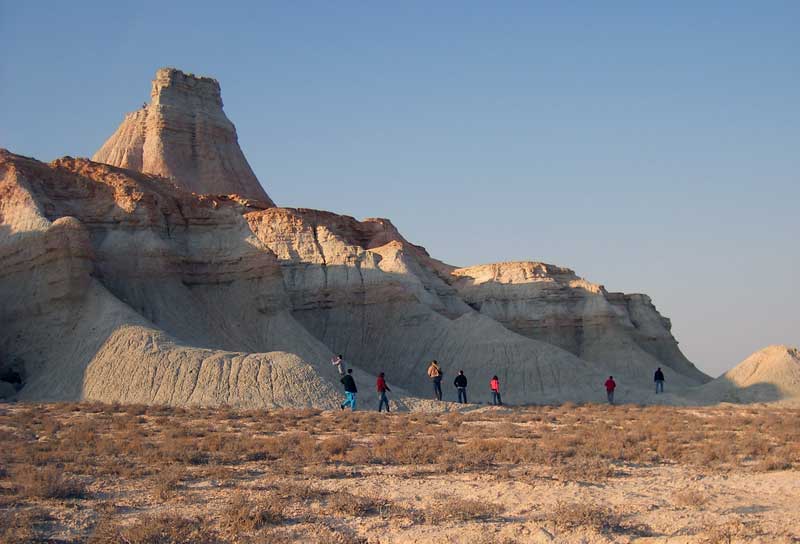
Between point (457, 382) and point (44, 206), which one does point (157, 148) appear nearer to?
point (44, 206)

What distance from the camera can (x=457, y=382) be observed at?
103 feet

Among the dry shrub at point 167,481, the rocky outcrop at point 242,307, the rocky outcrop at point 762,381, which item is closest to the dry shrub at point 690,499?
the dry shrub at point 167,481

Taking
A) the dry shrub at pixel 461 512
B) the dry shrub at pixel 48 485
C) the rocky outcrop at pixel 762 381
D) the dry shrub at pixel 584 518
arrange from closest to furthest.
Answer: the dry shrub at pixel 584 518 → the dry shrub at pixel 461 512 → the dry shrub at pixel 48 485 → the rocky outcrop at pixel 762 381

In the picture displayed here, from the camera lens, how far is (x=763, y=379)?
1761 inches

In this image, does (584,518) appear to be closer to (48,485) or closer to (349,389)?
(48,485)

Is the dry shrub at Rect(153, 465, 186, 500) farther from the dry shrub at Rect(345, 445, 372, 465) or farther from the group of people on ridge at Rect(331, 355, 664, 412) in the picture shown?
the group of people on ridge at Rect(331, 355, 664, 412)

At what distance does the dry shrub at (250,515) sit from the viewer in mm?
9594

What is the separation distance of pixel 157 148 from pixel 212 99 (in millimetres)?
9355

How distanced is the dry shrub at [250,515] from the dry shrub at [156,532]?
0.82 feet

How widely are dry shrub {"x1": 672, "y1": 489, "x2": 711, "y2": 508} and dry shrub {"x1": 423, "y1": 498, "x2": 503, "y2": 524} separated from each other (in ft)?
8.66

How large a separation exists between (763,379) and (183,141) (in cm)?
5256

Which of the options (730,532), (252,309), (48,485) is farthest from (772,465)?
(252,309)

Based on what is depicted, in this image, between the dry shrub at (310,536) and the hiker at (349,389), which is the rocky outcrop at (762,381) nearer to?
the hiker at (349,389)

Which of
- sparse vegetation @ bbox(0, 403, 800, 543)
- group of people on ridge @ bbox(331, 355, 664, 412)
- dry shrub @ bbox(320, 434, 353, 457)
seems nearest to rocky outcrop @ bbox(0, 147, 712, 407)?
group of people on ridge @ bbox(331, 355, 664, 412)
